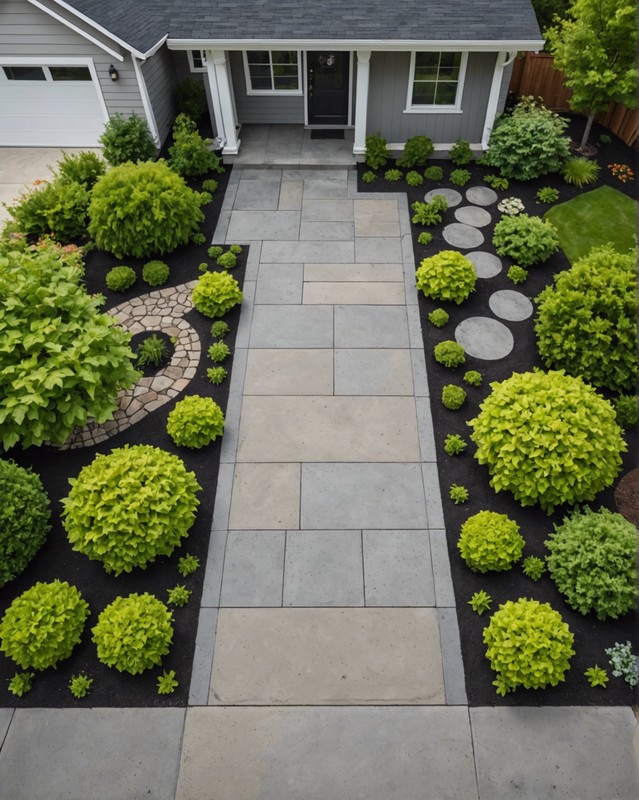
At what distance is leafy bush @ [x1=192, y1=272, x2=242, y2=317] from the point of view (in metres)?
9.39

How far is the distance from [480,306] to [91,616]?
770 centimetres

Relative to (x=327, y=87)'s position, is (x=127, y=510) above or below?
below

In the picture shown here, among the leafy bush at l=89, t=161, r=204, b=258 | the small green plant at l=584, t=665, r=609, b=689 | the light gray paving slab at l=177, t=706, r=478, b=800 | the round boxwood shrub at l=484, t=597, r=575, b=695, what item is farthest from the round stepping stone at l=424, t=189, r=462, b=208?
the light gray paving slab at l=177, t=706, r=478, b=800

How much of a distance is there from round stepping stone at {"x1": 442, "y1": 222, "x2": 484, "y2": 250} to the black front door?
16.9ft

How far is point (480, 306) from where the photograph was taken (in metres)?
9.78

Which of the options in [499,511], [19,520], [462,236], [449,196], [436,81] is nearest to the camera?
[19,520]

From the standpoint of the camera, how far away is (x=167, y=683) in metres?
5.83

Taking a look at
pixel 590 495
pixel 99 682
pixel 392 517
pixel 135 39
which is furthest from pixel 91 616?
pixel 135 39

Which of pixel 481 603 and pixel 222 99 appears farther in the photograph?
pixel 222 99

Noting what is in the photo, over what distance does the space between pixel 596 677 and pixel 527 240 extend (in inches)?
297

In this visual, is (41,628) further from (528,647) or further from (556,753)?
(556,753)

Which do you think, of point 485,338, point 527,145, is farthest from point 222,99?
point 485,338

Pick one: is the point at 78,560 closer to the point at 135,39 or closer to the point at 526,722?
the point at 526,722

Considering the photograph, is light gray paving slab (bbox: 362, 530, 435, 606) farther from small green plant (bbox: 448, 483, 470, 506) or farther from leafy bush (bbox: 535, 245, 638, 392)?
leafy bush (bbox: 535, 245, 638, 392)
